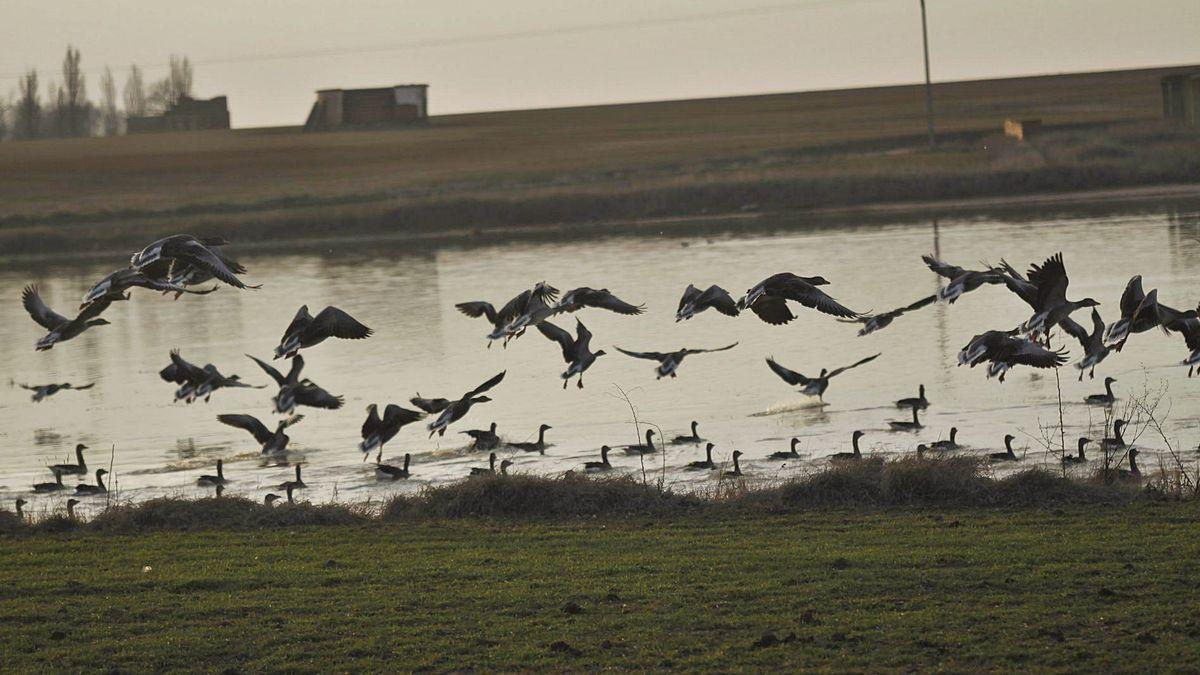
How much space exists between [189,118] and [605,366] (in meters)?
129

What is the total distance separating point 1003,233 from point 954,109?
63.6m

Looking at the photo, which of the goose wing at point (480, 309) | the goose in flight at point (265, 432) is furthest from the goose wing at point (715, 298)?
the goose in flight at point (265, 432)

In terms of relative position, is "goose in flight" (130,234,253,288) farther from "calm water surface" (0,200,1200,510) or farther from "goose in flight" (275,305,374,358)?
"calm water surface" (0,200,1200,510)

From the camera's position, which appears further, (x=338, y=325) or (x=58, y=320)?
(x=58, y=320)

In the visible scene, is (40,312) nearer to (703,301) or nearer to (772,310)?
(703,301)

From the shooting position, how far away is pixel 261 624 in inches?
454

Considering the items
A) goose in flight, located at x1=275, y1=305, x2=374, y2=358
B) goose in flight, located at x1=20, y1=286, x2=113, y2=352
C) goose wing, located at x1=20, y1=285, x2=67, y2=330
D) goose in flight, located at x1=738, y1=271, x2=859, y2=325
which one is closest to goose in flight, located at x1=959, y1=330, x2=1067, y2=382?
goose in flight, located at x1=738, y1=271, x2=859, y2=325

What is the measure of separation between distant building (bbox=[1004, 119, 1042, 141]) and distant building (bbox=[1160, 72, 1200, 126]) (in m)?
6.25

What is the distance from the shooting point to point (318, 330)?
1667 centimetres

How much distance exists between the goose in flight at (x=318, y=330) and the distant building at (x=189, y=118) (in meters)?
138

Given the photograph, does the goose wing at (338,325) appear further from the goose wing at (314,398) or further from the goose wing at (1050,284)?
the goose wing at (1050,284)

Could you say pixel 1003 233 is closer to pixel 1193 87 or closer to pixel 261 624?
pixel 1193 87

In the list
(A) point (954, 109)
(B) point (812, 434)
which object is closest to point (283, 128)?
(A) point (954, 109)

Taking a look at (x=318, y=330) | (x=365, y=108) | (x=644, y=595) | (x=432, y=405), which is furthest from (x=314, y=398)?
(x=365, y=108)
